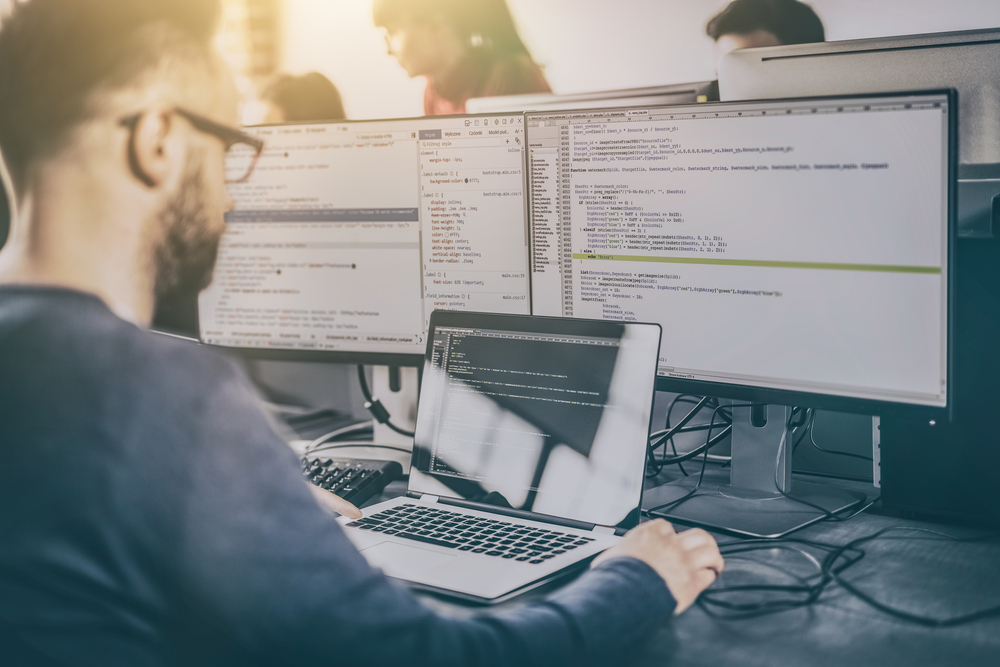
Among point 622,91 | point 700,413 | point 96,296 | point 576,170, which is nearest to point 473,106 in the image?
point 622,91

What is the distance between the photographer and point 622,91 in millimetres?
1227

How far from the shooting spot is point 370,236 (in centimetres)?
120

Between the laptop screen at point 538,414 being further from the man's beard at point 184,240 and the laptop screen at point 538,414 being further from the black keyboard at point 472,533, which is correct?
the man's beard at point 184,240

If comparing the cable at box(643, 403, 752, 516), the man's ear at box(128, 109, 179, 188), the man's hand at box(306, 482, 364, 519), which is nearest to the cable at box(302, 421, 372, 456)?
the man's hand at box(306, 482, 364, 519)

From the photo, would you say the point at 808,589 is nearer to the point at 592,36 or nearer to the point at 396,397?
the point at 396,397

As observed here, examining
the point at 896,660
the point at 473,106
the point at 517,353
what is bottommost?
the point at 896,660

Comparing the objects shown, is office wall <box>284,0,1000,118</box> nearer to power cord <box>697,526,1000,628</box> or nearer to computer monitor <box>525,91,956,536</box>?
computer monitor <box>525,91,956,536</box>

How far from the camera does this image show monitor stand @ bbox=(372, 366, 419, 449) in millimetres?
1302

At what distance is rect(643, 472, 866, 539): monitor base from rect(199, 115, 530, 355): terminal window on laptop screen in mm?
334

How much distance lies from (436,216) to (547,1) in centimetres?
206

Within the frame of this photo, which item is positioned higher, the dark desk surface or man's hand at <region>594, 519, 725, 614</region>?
man's hand at <region>594, 519, 725, 614</region>

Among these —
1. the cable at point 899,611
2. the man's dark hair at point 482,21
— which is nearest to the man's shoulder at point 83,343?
the cable at point 899,611

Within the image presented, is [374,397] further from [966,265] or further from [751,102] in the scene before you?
[966,265]

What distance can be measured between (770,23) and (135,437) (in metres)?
2.42
